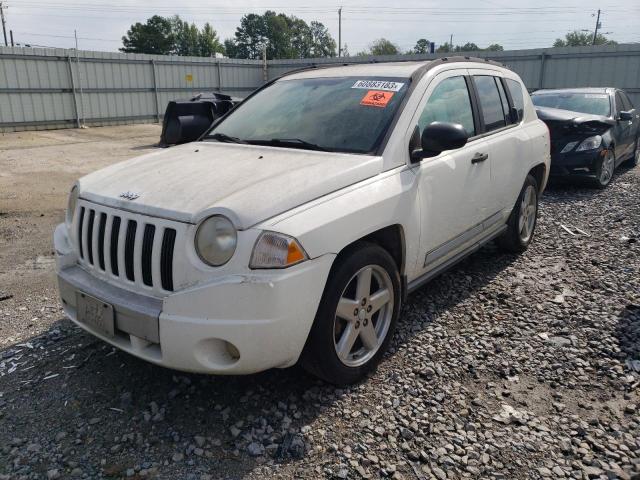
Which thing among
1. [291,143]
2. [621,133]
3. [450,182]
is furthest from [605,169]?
[291,143]

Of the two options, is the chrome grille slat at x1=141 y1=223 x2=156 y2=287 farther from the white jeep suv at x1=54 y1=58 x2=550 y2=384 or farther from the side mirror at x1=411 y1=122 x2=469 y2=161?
the side mirror at x1=411 y1=122 x2=469 y2=161

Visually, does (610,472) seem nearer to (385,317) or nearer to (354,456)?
(354,456)

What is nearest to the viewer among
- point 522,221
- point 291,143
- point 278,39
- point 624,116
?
point 291,143

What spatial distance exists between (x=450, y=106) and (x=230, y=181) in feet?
6.23

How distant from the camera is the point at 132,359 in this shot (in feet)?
10.9

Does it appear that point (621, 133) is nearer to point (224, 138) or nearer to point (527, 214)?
point (527, 214)

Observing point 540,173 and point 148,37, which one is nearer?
point 540,173

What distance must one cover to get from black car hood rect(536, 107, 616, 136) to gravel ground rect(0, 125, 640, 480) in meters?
5.00

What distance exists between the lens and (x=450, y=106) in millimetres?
3895

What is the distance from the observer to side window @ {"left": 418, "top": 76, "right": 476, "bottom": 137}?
11.8 feet

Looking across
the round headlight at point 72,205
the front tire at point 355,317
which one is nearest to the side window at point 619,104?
the front tire at point 355,317

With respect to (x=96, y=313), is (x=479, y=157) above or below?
above

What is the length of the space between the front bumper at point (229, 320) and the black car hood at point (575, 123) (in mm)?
7147

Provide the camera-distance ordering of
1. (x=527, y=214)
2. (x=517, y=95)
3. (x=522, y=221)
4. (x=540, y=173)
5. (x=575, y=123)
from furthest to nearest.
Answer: (x=575, y=123) < (x=540, y=173) < (x=527, y=214) < (x=522, y=221) < (x=517, y=95)
